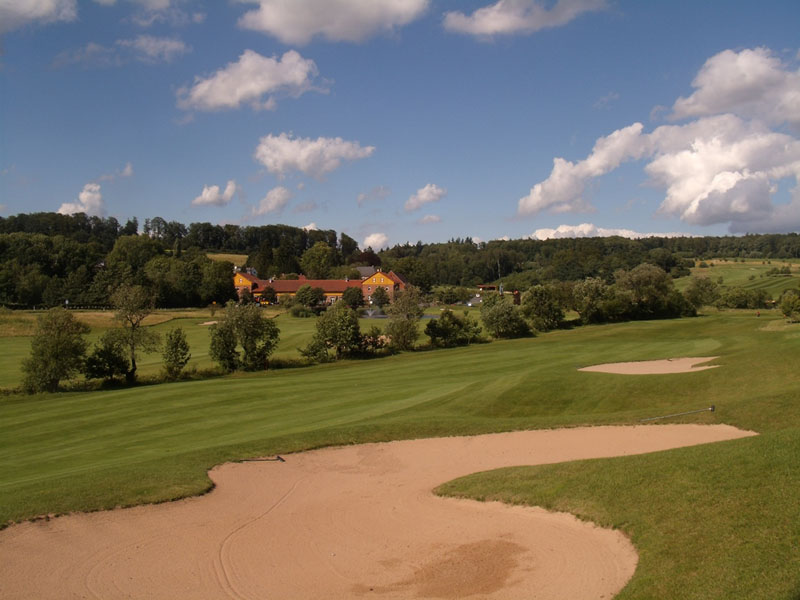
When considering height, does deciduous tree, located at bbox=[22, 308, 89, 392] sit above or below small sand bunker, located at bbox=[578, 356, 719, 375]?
above

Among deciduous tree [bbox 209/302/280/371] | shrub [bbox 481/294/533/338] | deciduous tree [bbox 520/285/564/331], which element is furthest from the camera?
deciduous tree [bbox 520/285/564/331]

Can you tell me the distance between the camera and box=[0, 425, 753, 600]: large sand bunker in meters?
10.5

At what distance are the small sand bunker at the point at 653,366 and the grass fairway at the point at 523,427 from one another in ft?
7.46

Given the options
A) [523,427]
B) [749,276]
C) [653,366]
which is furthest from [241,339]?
[749,276]

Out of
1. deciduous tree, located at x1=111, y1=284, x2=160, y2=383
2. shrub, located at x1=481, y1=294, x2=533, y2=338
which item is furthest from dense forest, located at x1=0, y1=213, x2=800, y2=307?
shrub, located at x1=481, y1=294, x2=533, y2=338

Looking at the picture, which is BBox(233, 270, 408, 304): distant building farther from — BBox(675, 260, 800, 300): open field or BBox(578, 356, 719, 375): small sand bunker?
BBox(578, 356, 719, 375): small sand bunker

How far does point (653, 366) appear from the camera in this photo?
36.4 m

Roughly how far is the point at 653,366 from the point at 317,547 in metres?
29.4

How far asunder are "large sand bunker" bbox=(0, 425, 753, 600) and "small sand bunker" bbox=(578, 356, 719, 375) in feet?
66.3

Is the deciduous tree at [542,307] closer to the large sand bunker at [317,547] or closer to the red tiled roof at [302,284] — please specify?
the large sand bunker at [317,547]

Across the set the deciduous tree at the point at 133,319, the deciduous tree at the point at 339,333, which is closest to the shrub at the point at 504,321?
the deciduous tree at the point at 339,333

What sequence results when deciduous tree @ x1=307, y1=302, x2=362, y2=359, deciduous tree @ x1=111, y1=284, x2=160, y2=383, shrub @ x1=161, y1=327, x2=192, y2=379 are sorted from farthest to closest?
deciduous tree @ x1=307, y1=302, x2=362, y2=359 < shrub @ x1=161, y1=327, x2=192, y2=379 < deciduous tree @ x1=111, y1=284, x2=160, y2=383

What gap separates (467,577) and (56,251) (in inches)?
5181

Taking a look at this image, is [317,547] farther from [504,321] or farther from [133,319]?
[504,321]
